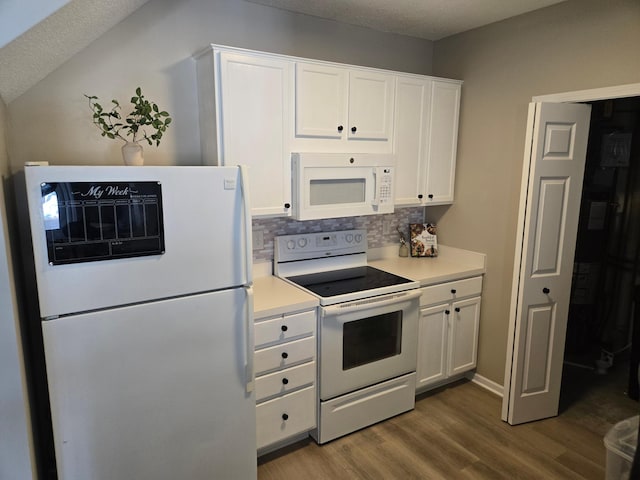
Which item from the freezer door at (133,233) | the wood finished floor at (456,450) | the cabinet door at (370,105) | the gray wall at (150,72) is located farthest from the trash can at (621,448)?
the gray wall at (150,72)

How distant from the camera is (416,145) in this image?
2982 millimetres

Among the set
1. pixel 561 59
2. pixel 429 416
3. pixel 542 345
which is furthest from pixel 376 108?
pixel 429 416

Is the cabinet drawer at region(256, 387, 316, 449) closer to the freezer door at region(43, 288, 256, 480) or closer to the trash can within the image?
the freezer door at region(43, 288, 256, 480)

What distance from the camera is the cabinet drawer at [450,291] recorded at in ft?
9.31

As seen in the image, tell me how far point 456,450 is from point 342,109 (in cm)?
215

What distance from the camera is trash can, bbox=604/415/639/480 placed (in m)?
1.65

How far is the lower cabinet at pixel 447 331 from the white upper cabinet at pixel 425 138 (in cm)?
68

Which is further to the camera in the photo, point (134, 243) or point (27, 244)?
point (27, 244)

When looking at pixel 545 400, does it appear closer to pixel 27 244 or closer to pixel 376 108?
pixel 376 108

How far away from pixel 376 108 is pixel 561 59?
3.73 ft

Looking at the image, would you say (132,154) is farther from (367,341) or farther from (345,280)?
(367,341)

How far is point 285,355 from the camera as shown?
90.5 inches

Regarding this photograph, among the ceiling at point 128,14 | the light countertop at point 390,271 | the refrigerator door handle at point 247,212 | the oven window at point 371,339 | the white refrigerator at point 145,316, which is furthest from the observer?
the oven window at point 371,339

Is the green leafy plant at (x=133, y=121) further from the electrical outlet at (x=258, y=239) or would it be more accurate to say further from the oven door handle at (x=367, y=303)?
the oven door handle at (x=367, y=303)
